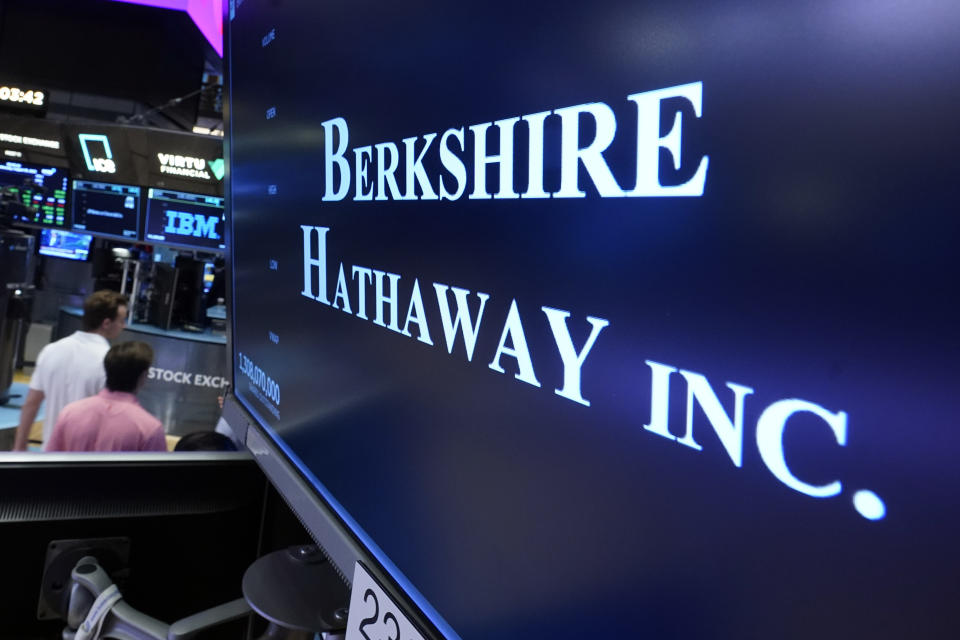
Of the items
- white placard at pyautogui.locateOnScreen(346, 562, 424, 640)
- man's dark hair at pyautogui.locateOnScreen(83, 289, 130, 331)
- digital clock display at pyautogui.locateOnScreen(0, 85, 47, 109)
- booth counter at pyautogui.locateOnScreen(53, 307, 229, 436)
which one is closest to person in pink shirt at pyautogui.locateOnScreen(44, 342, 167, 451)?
man's dark hair at pyautogui.locateOnScreen(83, 289, 130, 331)

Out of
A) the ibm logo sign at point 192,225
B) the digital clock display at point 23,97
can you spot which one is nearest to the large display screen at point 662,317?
the ibm logo sign at point 192,225

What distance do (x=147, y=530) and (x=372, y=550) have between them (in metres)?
0.75

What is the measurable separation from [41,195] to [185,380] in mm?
1759

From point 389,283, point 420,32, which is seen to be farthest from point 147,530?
point 420,32

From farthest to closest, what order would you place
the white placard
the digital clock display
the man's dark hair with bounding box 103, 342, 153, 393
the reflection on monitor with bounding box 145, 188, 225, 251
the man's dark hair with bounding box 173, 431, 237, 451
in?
the digital clock display
the reflection on monitor with bounding box 145, 188, 225, 251
the man's dark hair with bounding box 103, 342, 153, 393
the man's dark hair with bounding box 173, 431, 237, 451
the white placard

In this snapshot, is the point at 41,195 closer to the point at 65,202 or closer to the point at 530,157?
the point at 65,202

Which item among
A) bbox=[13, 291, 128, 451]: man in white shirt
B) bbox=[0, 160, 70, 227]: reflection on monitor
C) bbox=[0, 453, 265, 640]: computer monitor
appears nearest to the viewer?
bbox=[0, 453, 265, 640]: computer monitor

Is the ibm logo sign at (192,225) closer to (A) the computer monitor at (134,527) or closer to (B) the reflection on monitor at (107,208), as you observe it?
(B) the reflection on monitor at (107,208)

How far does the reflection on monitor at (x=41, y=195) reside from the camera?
493 cm

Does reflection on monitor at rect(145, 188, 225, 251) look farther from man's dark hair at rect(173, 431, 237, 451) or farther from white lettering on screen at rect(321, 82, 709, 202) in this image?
white lettering on screen at rect(321, 82, 709, 202)

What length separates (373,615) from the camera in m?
0.65

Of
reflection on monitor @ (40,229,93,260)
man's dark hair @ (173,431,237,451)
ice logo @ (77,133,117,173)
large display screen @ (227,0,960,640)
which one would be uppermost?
ice logo @ (77,133,117,173)

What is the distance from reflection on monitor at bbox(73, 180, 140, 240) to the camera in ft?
15.7

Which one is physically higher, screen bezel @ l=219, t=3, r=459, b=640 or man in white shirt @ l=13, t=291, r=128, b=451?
screen bezel @ l=219, t=3, r=459, b=640
